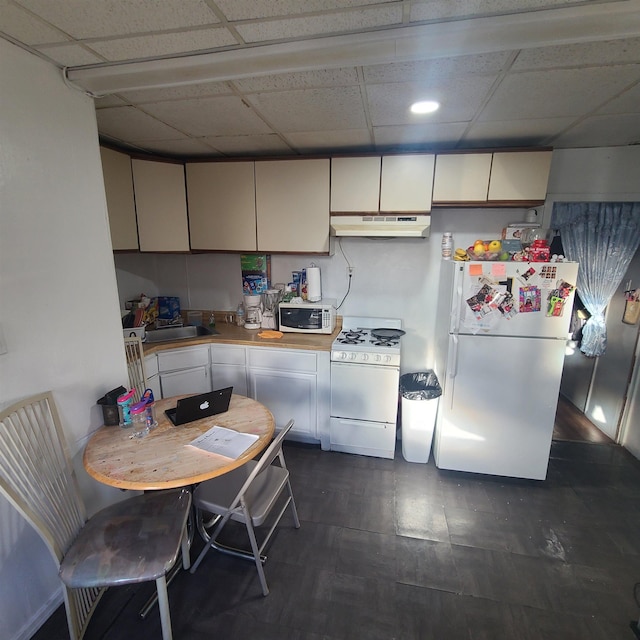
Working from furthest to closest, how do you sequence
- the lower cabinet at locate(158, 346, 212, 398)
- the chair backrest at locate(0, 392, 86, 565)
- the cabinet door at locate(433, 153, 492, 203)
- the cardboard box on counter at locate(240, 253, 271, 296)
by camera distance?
the cardboard box on counter at locate(240, 253, 271, 296) → the lower cabinet at locate(158, 346, 212, 398) → the cabinet door at locate(433, 153, 492, 203) → the chair backrest at locate(0, 392, 86, 565)

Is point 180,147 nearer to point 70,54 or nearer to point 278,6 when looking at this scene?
point 70,54

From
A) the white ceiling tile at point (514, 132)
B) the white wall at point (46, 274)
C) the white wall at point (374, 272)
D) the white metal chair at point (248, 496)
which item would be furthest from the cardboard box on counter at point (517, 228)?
the white wall at point (46, 274)

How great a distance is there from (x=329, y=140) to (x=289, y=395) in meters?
1.99

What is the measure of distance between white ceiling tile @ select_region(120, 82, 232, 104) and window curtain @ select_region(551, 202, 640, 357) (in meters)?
2.70

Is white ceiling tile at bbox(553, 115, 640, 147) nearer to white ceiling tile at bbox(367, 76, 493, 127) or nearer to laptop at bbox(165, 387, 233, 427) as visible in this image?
white ceiling tile at bbox(367, 76, 493, 127)

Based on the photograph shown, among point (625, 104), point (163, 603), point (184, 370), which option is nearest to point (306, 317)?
point (184, 370)

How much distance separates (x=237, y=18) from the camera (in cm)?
112

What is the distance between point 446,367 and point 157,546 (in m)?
1.97

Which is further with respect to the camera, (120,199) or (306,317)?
(306,317)

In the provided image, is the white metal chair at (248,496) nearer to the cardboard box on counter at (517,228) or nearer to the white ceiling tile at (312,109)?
the white ceiling tile at (312,109)

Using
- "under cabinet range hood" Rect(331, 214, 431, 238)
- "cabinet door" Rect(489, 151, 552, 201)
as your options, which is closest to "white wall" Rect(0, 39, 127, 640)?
"under cabinet range hood" Rect(331, 214, 431, 238)

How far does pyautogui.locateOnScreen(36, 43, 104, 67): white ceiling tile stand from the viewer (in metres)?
1.30

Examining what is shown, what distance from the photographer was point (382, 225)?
2.53 metres

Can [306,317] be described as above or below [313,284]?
below
